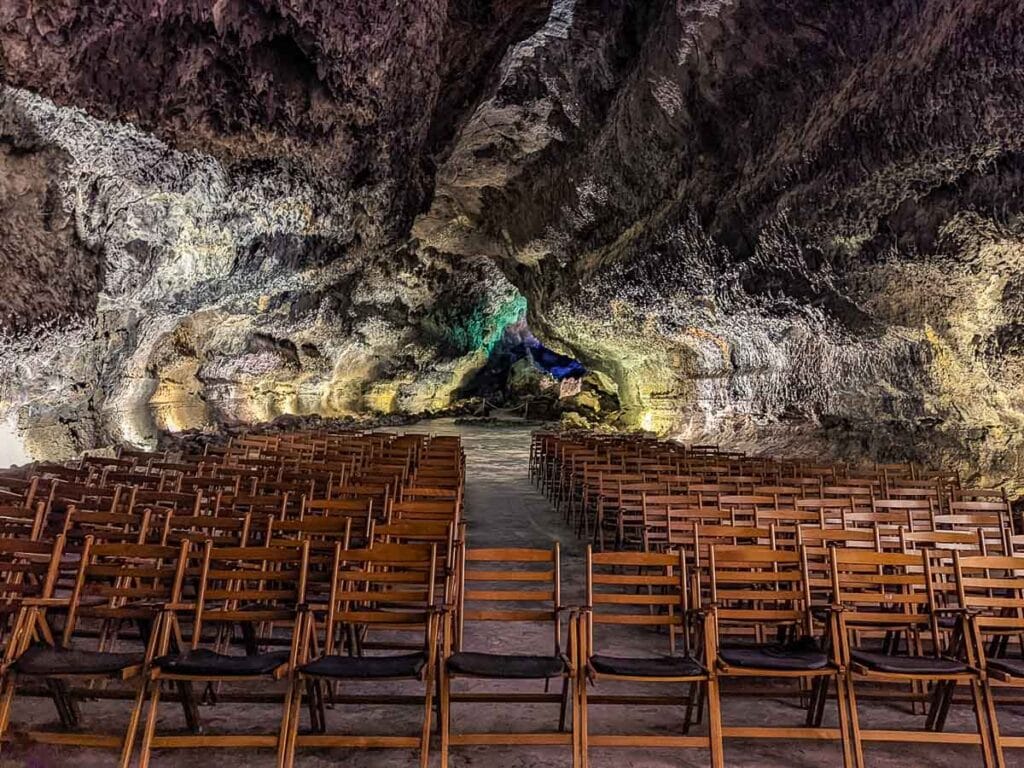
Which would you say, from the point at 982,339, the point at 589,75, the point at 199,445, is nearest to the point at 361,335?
the point at 199,445

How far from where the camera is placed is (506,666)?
3.01 metres

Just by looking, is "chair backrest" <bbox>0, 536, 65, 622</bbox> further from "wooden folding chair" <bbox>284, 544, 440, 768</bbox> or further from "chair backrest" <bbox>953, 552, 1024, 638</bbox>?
"chair backrest" <bbox>953, 552, 1024, 638</bbox>

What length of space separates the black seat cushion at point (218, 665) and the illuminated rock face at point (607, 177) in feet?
16.7

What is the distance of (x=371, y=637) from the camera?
477 centimetres

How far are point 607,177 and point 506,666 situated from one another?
32.7ft

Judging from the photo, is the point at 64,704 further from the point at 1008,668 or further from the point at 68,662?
the point at 1008,668

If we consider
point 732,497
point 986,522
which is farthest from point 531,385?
point 986,522

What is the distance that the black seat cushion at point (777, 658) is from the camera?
3059 mm

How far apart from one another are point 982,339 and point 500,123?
8.37 meters

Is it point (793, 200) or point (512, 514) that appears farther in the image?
point (512, 514)

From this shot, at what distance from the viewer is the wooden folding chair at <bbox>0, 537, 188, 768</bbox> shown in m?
2.85

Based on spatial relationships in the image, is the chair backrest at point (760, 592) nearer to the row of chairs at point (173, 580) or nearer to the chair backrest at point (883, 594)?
the chair backrest at point (883, 594)

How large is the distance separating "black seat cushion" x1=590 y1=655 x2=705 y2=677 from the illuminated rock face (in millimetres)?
5825

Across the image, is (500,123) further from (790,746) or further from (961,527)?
(790,746)
